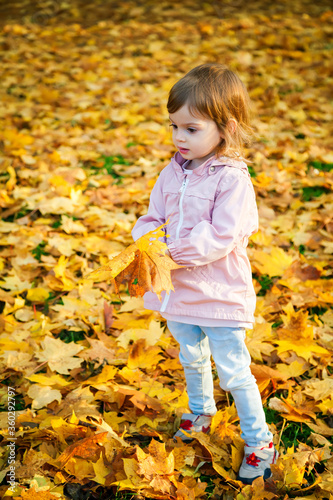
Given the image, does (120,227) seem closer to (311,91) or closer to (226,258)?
(226,258)

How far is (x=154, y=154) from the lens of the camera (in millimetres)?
4656

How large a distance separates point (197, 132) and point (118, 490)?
1.42 metres

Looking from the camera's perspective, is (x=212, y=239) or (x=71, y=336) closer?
(x=212, y=239)

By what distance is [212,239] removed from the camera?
1647mm

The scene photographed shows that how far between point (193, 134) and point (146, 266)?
0.52 m

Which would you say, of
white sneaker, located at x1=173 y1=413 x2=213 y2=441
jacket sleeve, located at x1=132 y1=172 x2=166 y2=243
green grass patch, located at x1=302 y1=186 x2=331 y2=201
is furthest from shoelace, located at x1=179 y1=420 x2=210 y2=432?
green grass patch, located at x1=302 y1=186 x2=331 y2=201

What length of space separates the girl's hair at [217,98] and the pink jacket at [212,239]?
0.12m

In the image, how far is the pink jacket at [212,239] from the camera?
166 cm

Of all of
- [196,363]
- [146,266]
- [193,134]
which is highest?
[193,134]

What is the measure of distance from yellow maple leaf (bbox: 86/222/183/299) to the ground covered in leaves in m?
0.68

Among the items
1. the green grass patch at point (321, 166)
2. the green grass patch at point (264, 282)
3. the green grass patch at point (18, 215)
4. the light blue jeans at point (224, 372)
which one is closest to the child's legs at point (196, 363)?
the light blue jeans at point (224, 372)

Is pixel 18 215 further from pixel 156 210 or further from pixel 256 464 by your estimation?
pixel 256 464

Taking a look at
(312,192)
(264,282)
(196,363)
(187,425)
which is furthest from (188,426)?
(312,192)

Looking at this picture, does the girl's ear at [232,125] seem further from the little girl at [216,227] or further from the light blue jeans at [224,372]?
the light blue jeans at [224,372]
